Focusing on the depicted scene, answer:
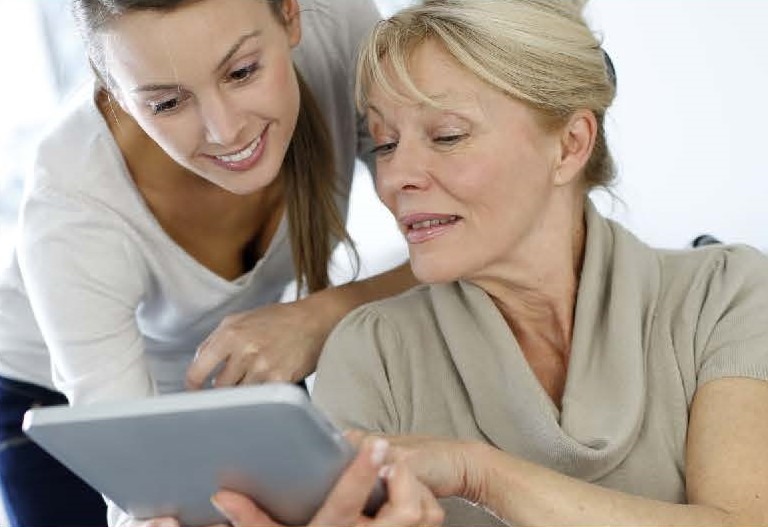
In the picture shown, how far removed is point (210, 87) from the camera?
1.41 metres

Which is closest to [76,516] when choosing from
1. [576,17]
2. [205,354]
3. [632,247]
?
[205,354]

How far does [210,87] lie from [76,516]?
81 cm

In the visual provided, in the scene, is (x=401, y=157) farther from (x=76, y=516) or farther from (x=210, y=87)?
(x=76, y=516)

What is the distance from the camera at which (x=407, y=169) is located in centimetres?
148

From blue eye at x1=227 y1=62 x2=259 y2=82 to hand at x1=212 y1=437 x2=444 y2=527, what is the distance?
1.65 ft

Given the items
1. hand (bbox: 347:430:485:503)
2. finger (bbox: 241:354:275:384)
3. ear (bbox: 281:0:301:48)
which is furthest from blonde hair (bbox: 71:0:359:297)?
hand (bbox: 347:430:485:503)

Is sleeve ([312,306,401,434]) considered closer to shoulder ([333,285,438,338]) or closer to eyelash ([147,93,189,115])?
shoulder ([333,285,438,338])

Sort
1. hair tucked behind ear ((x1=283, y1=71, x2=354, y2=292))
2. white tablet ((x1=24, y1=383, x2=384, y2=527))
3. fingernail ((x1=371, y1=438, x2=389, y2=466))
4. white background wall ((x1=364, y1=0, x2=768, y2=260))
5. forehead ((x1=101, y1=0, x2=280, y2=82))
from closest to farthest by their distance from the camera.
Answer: white tablet ((x1=24, y1=383, x2=384, y2=527)) → fingernail ((x1=371, y1=438, x2=389, y2=466)) → forehead ((x1=101, y1=0, x2=280, y2=82)) → hair tucked behind ear ((x1=283, y1=71, x2=354, y2=292)) → white background wall ((x1=364, y1=0, x2=768, y2=260))

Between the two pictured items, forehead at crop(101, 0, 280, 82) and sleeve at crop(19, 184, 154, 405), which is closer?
forehead at crop(101, 0, 280, 82)

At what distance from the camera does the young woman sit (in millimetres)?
1430

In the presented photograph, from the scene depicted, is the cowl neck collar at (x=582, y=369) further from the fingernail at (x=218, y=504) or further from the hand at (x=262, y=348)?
the fingernail at (x=218, y=504)

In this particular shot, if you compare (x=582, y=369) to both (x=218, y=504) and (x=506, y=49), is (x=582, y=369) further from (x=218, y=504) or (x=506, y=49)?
(x=218, y=504)

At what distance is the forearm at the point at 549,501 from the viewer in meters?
1.32

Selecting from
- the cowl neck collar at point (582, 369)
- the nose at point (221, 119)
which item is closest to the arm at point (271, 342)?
the cowl neck collar at point (582, 369)
